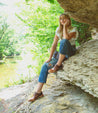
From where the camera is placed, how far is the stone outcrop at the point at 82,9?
93.1 inches

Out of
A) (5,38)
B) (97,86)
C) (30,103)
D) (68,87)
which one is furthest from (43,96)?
(5,38)

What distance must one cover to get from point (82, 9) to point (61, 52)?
103 centimetres

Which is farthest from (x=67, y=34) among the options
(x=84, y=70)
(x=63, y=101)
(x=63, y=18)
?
(x=63, y=101)

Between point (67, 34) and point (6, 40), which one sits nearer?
point (67, 34)

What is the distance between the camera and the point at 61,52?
2.35 m

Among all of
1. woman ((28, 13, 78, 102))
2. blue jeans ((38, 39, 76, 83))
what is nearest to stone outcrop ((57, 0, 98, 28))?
woman ((28, 13, 78, 102))

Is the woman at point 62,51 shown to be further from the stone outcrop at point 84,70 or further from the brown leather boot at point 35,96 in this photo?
the stone outcrop at point 84,70

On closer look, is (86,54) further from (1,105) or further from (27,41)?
(27,41)

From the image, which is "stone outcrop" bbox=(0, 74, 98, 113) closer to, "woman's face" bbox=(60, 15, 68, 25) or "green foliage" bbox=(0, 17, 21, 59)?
"woman's face" bbox=(60, 15, 68, 25)

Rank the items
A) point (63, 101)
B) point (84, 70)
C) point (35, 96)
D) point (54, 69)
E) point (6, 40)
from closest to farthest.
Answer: point (84, 70)
point (63, 101)
point (54, 69)
point (35, 96)
point (6, 40)

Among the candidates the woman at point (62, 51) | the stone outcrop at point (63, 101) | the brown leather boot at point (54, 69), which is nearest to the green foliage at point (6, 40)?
the stone outcrop at point (63, 101)

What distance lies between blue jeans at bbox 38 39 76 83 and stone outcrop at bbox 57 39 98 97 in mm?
143

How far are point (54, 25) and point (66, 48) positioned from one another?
2464mm

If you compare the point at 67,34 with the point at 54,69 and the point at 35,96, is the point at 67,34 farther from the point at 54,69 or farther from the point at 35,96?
the point at 35,96
